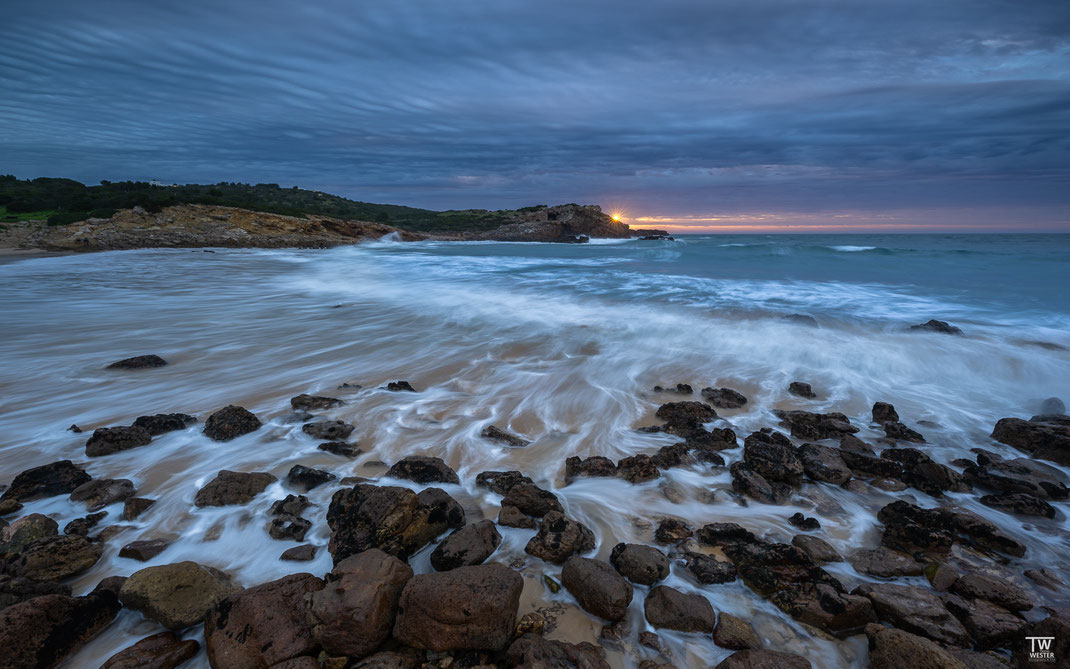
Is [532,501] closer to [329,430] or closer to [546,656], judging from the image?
[546,656]

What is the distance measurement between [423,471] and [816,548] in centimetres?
290

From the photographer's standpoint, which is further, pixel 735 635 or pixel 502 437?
pixel 502 437

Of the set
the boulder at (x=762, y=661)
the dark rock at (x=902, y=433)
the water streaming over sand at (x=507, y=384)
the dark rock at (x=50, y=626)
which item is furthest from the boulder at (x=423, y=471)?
the dark rock at (x=902, y=433)

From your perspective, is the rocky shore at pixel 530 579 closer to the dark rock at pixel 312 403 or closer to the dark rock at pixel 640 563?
the dark rock at pixel 640 563

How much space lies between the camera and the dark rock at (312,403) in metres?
4.98

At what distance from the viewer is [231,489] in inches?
133

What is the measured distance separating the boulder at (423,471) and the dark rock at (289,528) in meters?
0.79

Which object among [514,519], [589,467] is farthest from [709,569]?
[589,467]

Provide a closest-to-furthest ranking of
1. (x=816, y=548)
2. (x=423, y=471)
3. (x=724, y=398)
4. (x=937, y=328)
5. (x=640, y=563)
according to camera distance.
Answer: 1. (x=640, y=563)
2. (x=816, y=548)
3. (x=423, y=471)
4. (x=724, y=398)
5. (x=937, y=328)

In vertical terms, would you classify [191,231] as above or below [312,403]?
above

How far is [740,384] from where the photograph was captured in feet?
20.7

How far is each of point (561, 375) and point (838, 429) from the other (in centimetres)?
346

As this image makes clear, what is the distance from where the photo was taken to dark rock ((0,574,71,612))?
7.75 ft

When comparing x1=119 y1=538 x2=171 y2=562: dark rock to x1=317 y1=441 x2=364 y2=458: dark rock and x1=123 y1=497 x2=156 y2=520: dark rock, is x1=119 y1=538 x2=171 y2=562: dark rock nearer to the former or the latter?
x1=123 y1=497 x2=156 y2=520: dark rock
